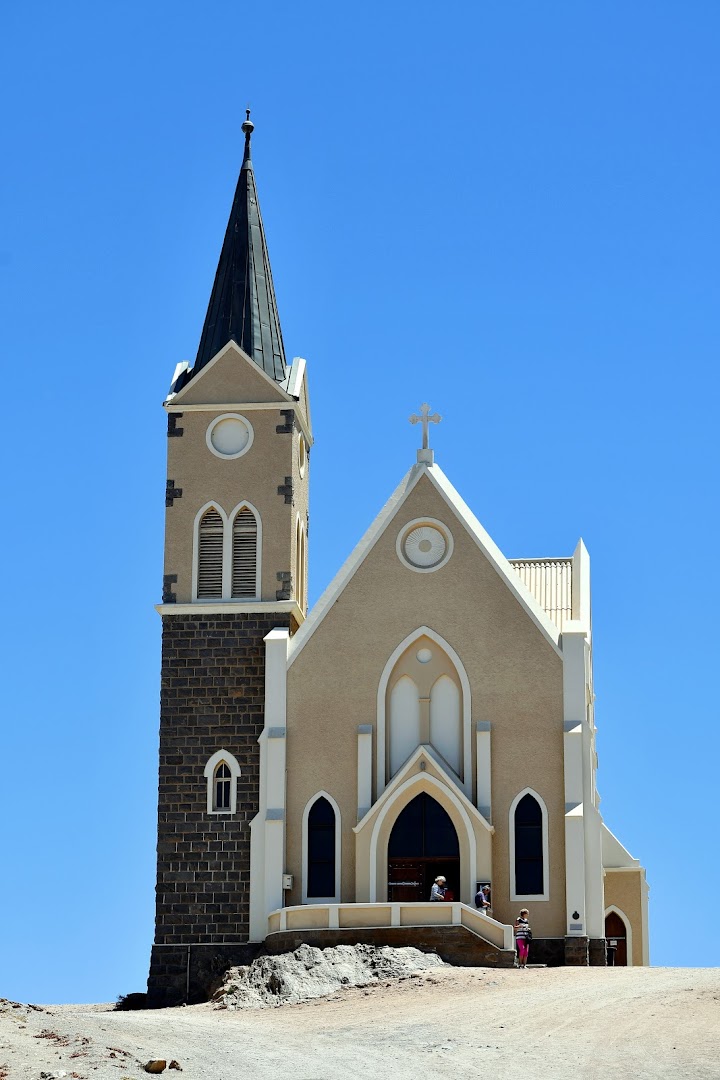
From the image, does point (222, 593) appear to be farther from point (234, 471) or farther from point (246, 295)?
point (246, 295)

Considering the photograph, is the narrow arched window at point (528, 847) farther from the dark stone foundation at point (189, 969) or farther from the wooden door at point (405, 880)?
the dark stone foundation at point (189, 969)

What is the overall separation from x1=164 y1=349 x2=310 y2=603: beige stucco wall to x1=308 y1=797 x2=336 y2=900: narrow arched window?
5.24m

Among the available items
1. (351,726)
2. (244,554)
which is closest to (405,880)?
(351,726)

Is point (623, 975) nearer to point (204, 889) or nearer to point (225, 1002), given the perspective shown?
point (225, 1002)

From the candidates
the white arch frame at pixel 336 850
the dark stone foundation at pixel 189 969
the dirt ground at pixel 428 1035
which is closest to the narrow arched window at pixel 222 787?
the white arch frame at pixel 336 850

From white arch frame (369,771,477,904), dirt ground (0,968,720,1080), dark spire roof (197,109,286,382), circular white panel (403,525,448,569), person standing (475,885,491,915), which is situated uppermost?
dark spire roof (197,109,286,382)

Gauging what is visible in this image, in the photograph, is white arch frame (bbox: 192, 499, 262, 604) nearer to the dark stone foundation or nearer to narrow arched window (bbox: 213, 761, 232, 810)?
narrow arched window (bbox: 213, 761, 232, 810)

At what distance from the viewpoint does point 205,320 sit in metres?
48.2

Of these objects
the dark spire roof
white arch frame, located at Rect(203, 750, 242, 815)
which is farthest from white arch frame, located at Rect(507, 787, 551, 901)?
the dark spire roof

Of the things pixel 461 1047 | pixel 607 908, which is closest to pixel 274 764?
pixel 607 908

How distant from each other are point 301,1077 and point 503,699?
55.9 feet

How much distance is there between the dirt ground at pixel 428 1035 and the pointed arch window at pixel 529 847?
18.4 ft

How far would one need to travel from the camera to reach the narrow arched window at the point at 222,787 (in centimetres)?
4378

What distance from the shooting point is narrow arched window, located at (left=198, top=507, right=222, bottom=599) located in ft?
149
